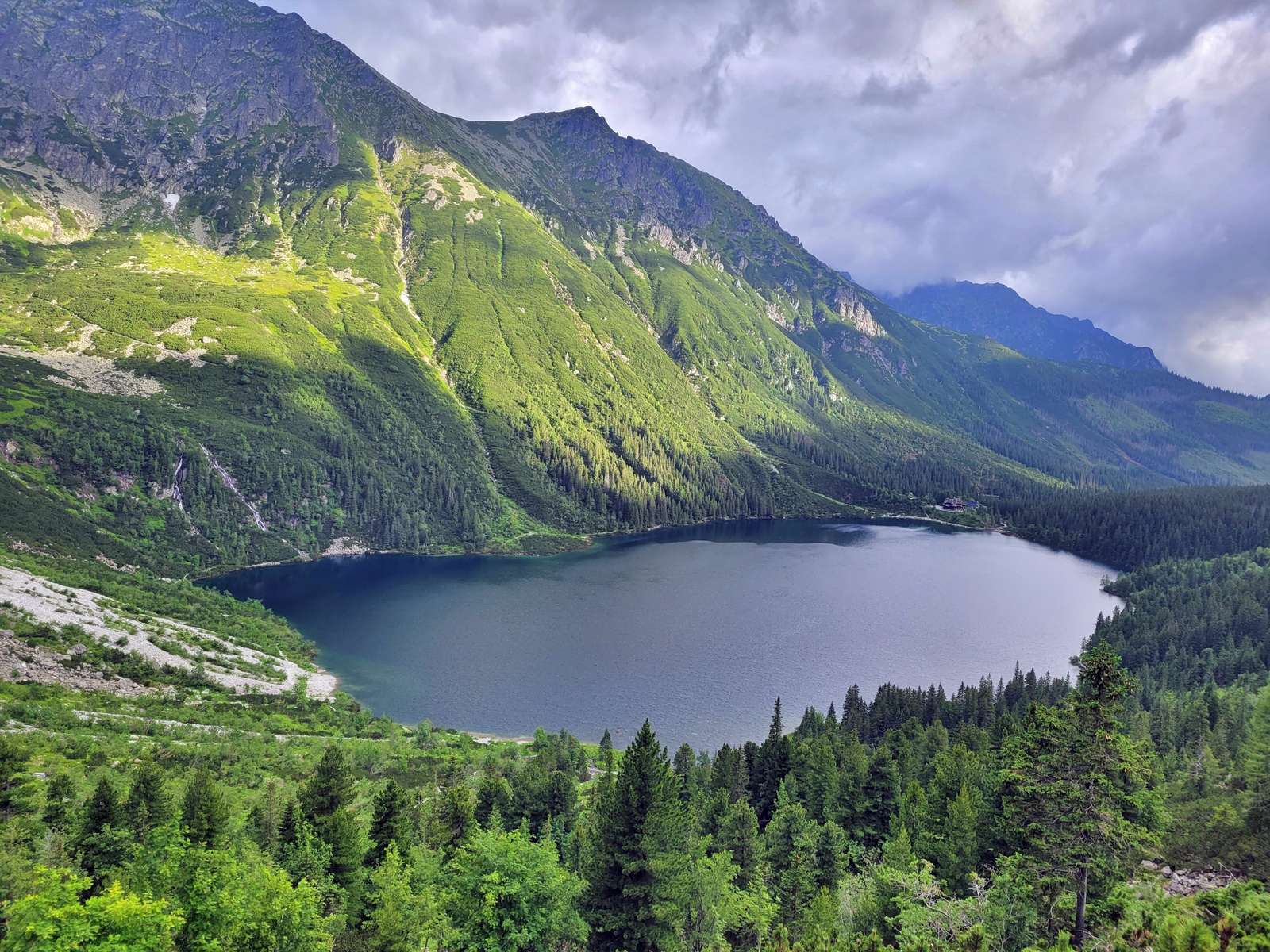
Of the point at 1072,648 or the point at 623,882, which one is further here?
the point at 1072,648

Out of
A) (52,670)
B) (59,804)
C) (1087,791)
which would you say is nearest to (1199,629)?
(1087,791)

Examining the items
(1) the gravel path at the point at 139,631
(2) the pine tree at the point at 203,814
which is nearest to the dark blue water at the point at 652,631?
(1) the gravel path at the point at 139,631

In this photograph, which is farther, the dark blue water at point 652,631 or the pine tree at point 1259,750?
the dark blue water at point 652,631

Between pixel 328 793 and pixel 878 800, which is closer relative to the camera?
pixel 328 793

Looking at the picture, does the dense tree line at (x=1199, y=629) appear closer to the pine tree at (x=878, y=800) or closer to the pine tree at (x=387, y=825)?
the pine tree at (x=878, y=800)

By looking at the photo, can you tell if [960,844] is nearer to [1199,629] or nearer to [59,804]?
[59,804]

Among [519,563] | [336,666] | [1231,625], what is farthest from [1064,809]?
[519,563]

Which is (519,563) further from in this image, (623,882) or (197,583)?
(623,882)

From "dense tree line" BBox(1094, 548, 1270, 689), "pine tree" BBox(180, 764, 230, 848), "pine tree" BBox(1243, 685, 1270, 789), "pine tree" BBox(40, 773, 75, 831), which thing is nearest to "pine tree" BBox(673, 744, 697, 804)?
"pine tree" BBox(180, 764, 230, 848)
